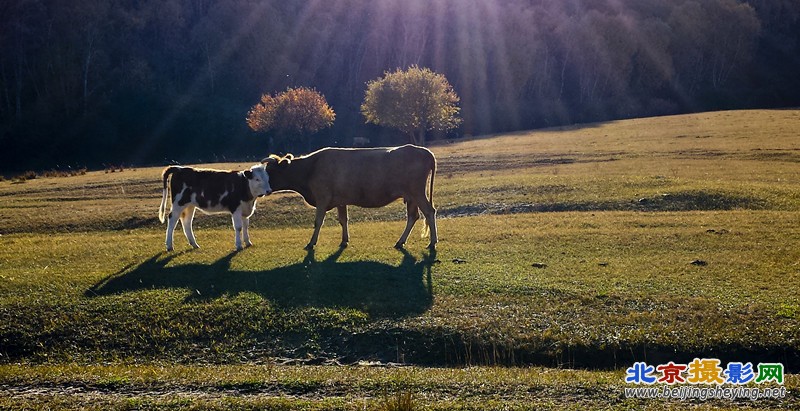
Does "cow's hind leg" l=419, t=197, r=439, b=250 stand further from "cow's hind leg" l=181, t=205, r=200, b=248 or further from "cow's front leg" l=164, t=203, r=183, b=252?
"cow's front leg" l=164, t=203, r=183, b=252

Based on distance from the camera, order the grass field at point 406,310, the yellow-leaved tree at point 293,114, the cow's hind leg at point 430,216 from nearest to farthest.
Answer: the grass field at point 406,310
the cow's hind leg at point 430,216
the yellow-leaved tree at point 293,114

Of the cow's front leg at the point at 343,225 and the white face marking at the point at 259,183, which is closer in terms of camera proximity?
the white face marking at the point at 259,183

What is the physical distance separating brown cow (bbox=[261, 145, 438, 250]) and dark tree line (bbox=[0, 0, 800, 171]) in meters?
68.7

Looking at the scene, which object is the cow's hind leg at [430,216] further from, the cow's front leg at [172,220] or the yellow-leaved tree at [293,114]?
the yellow-leaved tree at [293,114]

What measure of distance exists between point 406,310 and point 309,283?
282cm

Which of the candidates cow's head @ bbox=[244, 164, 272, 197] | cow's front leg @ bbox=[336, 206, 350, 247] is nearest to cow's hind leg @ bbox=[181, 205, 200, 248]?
cow's head @ bbox=[244, 164, 272, 197]

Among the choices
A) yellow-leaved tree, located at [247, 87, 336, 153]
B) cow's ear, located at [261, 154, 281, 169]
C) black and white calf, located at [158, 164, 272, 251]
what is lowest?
black and white calf, located at [158, 164, 272, 251]

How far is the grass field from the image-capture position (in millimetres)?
9867

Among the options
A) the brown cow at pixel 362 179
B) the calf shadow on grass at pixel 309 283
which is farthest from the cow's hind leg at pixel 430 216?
the calf shadow on grass at pixel 309 283

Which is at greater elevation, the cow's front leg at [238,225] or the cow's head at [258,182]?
the cow's head at [258,182]

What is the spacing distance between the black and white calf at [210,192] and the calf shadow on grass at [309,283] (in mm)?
2099

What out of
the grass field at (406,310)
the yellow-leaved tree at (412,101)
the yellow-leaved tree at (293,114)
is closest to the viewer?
the grass field at (406,310)

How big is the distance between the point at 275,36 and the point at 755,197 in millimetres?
96320

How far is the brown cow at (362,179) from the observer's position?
747 inches
